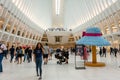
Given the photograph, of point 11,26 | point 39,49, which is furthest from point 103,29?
point 39,49

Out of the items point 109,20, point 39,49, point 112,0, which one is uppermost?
point 112,0

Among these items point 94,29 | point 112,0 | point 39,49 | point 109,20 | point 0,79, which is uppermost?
point 112,0

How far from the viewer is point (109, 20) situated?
37.0 meters

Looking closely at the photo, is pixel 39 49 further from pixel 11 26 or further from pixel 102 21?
pixel 102 21

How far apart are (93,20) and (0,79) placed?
3821cm

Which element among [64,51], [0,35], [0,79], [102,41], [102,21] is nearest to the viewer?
[0,79]

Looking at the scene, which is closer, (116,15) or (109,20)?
(116,15)

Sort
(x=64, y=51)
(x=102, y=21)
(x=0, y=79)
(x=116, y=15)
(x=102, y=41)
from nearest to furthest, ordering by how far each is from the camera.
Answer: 1. (x=0, y=79)
2. (x=102, y=41)
3. (x=64, y=51)
4. (x=116, y=15)
5. (x=102, y=21)

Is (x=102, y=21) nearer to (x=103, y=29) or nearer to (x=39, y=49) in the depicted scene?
(x=103, y=29)

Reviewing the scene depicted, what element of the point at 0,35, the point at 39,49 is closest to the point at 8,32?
the point at 0,35

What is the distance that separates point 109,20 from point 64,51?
21594 millimetres

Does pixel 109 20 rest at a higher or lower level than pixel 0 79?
higher

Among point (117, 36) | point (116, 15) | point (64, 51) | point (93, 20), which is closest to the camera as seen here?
Result: point (64, 51)

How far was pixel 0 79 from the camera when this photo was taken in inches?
343
